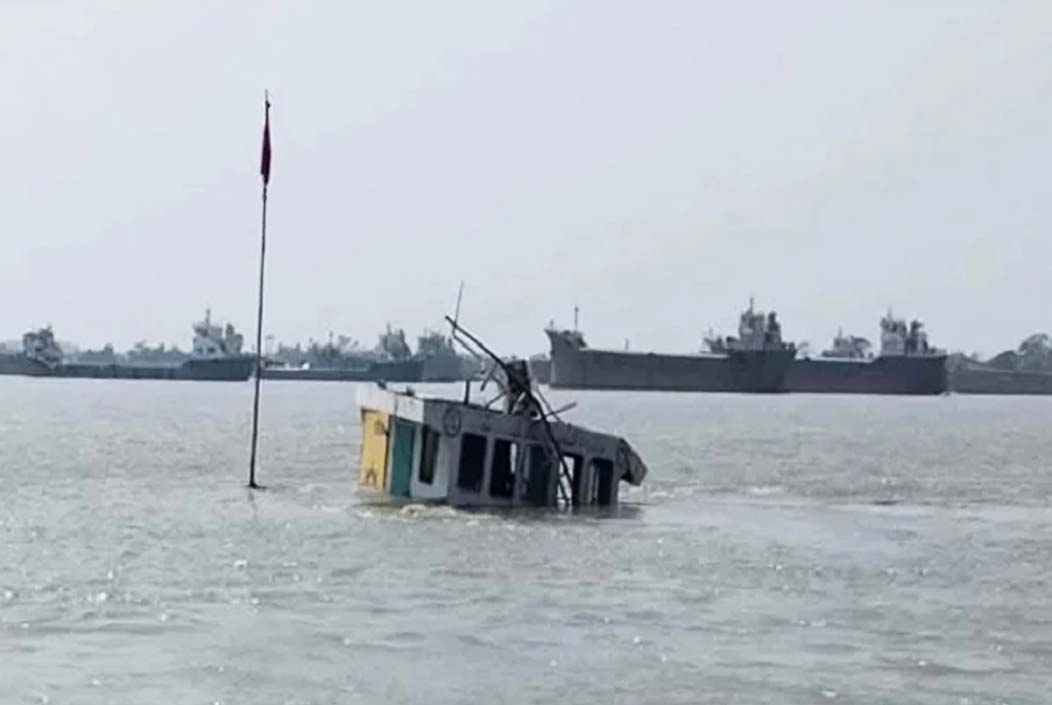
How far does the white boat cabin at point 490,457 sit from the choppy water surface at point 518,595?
49.4 inches

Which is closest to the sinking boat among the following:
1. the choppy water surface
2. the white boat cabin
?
the white boat cabin

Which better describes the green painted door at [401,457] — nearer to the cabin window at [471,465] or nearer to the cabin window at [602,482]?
the cabin window at [471,465]

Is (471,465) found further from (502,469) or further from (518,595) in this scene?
(518,595)

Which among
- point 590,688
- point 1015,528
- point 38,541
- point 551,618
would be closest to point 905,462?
point 1015,528

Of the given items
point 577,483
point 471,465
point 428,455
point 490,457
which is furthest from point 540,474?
point 428,455

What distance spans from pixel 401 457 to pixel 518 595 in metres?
15.1

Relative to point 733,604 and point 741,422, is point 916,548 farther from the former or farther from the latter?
point 741,422

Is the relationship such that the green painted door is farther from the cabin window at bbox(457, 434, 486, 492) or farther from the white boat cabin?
the cabin window at bbox(457, 434, 486, 492)

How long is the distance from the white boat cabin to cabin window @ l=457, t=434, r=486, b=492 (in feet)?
0.07

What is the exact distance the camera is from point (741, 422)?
133000 mm

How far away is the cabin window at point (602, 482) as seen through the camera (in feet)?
152

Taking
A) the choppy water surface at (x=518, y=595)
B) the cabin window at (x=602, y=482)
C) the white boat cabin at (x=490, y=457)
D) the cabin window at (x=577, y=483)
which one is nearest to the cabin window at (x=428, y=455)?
the white boat cabin at (x=490, y=457)

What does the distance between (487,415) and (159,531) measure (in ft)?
22.4

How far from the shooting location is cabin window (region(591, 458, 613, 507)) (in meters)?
46.4
